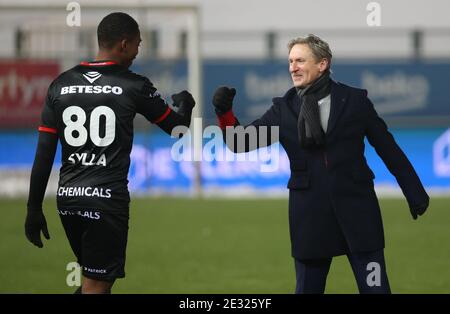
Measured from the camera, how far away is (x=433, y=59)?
29.5 meters

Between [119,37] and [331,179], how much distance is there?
165cm

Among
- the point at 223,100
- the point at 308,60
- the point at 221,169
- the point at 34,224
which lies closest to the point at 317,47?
the point at 308,60

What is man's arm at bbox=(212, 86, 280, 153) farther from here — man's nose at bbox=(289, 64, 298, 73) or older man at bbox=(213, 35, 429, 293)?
man's nose at bbox=(289, 64, 298, 73)

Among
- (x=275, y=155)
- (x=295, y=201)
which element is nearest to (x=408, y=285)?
(x=295, y=201)

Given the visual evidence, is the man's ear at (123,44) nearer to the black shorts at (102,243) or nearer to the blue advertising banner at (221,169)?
the black shorts at (102,243)

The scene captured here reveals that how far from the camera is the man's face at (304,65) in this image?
6980 millimetres

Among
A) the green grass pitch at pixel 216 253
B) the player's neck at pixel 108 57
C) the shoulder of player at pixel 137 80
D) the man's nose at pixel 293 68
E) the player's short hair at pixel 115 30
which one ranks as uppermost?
the player's short hair at pixel 115 30

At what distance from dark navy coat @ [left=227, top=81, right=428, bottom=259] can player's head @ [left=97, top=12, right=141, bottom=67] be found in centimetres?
119

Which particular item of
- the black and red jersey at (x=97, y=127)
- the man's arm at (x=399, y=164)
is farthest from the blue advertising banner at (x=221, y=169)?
the black and red jersey at (x=97, y=127)

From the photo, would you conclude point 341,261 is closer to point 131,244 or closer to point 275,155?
point 131,244

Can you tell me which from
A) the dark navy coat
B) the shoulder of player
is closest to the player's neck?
the shoulder of player

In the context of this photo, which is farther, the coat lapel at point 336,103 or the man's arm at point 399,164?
the man's arm at point 399,164

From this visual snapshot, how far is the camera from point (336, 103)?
23.1 feet

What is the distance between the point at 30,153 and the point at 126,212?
19379mm
